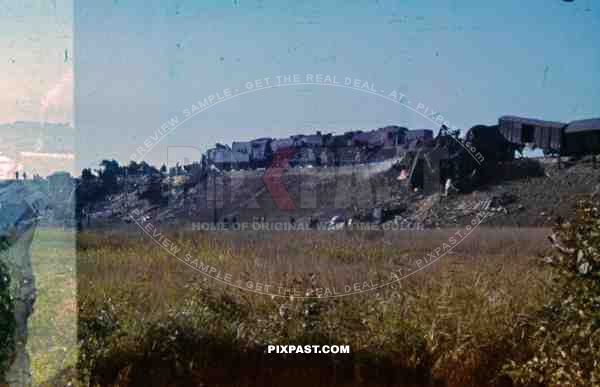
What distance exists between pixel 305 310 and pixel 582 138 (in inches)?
86.0

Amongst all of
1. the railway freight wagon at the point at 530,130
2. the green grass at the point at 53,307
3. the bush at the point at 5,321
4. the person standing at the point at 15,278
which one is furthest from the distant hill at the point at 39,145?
the railway freight wagon at the point at 530,130

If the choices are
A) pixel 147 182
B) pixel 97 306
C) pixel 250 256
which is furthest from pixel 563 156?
pixel 97 306

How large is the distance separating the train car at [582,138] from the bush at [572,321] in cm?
52

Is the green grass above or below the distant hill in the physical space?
below

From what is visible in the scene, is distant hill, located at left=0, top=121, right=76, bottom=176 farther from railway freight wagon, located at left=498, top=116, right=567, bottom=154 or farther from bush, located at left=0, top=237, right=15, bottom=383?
railway freight wagon, located at left=498, top=116, right=567, bottom=154

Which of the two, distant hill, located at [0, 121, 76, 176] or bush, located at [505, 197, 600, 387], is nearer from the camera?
bush, located at [505, 197, 600, 387]

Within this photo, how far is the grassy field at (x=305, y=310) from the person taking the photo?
194 inches

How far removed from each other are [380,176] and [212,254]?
1.27 metres

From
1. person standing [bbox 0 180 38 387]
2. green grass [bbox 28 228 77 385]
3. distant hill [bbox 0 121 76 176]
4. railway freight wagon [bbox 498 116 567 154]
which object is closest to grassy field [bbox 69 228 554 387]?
green grass [bbox 28 228 77 385]

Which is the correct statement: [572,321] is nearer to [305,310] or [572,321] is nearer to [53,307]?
[305,310]

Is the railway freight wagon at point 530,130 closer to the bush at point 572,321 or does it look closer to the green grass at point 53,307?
the bush at point 572,321

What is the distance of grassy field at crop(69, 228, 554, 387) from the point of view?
16.2 feet

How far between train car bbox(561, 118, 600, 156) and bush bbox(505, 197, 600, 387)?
52 cm

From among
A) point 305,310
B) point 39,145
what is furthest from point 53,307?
point 305,310
